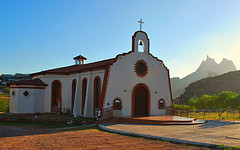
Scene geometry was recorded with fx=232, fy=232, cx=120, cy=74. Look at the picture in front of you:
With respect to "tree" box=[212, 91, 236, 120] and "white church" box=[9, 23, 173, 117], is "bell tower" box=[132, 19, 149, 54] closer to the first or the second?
"white church" box=[9, 23, 173, 117]

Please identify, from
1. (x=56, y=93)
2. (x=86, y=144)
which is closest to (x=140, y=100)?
(x=56, y=93)

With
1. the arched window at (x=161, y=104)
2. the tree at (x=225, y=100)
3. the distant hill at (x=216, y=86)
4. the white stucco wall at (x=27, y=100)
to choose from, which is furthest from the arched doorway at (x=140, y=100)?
the distant hill at (x=216, y=86)

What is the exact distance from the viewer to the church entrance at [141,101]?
21577 millimetres

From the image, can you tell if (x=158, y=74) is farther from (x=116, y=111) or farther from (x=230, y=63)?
(x=230, y=63)

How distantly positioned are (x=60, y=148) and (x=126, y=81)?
12.1 metres

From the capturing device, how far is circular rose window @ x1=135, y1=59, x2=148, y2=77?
21688mm

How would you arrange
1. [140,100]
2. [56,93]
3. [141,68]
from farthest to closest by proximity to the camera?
[56,93] < [141,68] < [140,100]

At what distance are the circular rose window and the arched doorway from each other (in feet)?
3.46

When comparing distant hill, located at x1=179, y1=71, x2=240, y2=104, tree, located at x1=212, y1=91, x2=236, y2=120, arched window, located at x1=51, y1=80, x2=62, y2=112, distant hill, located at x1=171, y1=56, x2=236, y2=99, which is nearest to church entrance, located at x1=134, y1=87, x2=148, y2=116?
tree, located at x1=212, y1=91, x2=236, y2=120

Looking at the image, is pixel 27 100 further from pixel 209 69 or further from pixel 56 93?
pixel 209 69

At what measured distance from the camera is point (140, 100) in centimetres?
2183

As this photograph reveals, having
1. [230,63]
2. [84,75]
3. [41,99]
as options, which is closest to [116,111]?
[84,75]

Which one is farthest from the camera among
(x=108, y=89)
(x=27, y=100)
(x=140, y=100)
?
(x=27, y=100)

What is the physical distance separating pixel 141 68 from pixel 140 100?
303 centimetres
